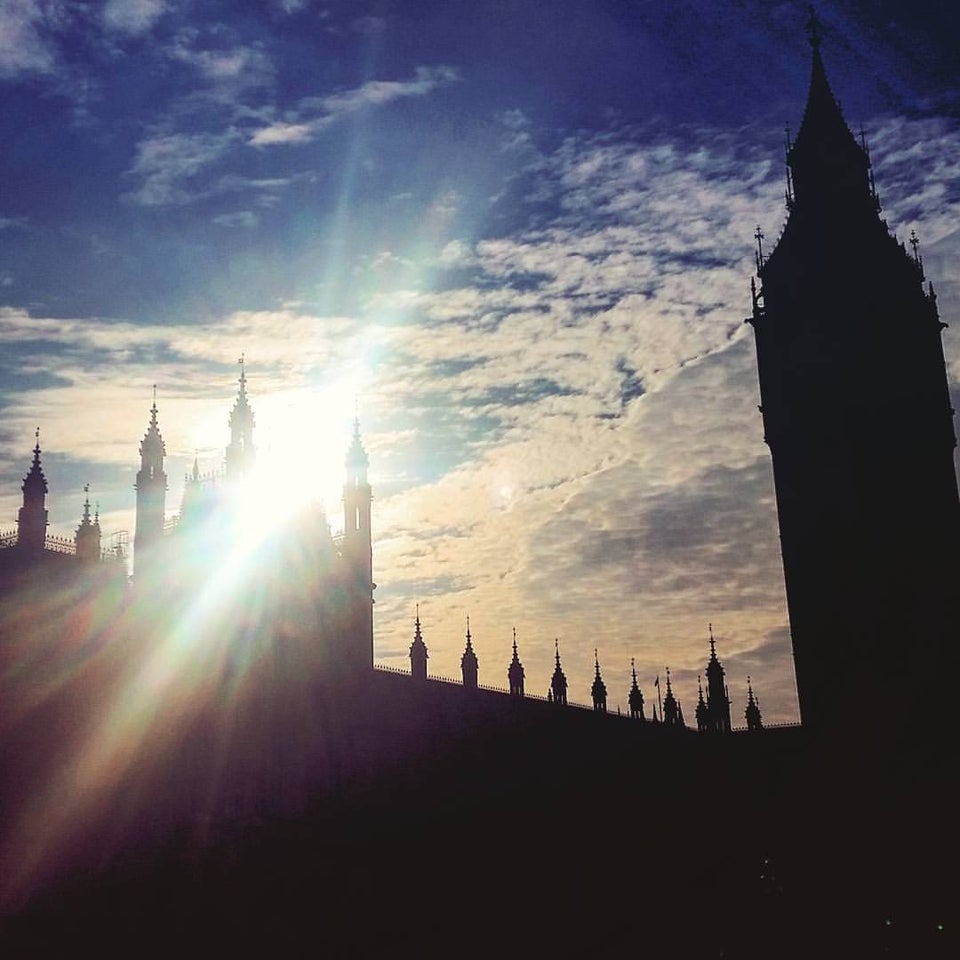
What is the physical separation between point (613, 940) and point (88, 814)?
2418 centimetres

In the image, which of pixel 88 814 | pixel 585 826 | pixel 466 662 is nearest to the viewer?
pixel 88 814

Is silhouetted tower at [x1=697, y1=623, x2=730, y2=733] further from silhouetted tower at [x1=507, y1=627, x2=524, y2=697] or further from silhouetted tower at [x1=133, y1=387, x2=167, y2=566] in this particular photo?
silhouetted tower at [x1=133, y1=387, x2=167, y2=566]

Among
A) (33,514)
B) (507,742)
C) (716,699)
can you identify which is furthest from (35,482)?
(716,699)

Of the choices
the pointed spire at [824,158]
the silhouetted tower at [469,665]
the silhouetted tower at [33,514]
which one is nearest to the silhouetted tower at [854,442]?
the pointed spire at [824,158]

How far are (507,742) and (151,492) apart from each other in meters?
24.9

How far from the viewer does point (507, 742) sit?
62312mm

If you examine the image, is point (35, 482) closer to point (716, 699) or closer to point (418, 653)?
point (418, 653)

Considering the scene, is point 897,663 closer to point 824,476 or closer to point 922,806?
point 922,806

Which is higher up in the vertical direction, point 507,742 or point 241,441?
point 241,441

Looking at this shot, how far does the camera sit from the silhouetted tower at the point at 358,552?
6875 cm

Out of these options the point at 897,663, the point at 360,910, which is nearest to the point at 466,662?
the point at 897,663

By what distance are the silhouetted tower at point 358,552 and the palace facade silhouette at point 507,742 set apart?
0.21 m

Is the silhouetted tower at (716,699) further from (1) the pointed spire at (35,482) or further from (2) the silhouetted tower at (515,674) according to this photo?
(1) the pointed spire at (35,482)

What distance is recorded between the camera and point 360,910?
137 ft
